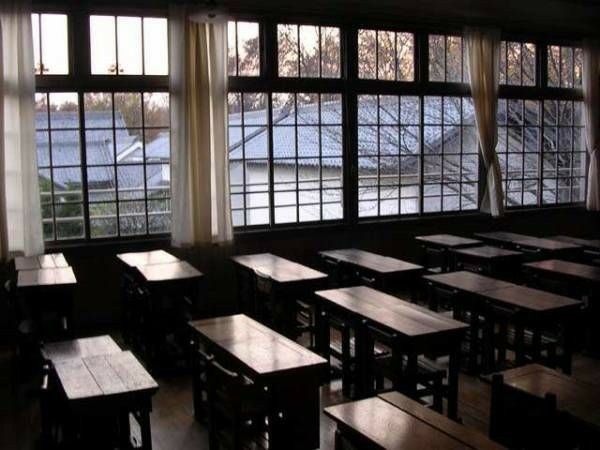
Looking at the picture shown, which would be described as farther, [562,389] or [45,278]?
[45,278]

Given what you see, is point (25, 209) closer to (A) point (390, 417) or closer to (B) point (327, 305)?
(B) point (327, 305)

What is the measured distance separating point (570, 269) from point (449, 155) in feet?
9.35

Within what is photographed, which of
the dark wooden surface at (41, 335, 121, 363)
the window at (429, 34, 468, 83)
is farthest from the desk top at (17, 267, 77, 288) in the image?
the window at (429, 34, 468, 83)

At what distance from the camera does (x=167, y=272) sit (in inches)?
199

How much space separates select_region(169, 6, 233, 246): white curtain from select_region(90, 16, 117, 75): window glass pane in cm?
52

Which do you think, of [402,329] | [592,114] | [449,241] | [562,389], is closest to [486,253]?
[449,241]

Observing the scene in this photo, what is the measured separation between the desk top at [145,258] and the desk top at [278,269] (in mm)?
584

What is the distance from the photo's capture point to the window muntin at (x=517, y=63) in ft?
26.8

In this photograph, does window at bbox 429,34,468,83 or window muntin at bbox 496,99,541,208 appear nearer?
window at bbox 429,34,468,83

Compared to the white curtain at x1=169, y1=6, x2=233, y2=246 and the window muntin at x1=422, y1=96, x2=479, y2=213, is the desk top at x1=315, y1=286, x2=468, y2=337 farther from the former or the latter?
the window muntin at x1=422, y1=96, x2=479, y2=213

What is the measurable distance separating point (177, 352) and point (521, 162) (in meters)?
5.34

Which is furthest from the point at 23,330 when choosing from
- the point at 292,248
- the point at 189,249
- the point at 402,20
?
the point at 402,20

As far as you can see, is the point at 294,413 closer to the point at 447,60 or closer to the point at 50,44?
the point at 50,44

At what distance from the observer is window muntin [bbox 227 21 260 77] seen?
Result: 21.3ft
